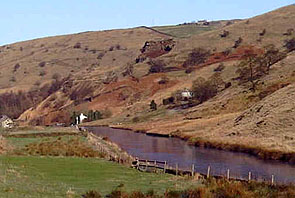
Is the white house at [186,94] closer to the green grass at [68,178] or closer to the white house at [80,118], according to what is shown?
the white house at [80,118]

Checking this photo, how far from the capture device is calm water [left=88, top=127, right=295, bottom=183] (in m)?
44.8

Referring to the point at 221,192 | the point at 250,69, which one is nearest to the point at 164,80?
the point at 250,69

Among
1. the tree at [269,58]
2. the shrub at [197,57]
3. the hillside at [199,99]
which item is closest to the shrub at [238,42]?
the hillside at [199,99]

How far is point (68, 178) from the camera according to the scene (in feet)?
109

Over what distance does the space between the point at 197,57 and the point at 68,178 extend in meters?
150

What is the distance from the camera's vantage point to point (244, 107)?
9588 cm

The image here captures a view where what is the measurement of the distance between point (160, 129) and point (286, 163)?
49.9 meters

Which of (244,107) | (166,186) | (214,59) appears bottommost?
(166,186)

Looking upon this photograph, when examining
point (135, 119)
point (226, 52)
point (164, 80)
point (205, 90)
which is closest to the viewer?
point (205, 90)

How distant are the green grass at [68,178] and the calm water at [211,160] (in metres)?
9.68

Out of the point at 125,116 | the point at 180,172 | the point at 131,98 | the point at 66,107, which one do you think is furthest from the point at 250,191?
the point at 66,107

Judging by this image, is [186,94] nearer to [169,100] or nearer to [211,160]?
[169,100]

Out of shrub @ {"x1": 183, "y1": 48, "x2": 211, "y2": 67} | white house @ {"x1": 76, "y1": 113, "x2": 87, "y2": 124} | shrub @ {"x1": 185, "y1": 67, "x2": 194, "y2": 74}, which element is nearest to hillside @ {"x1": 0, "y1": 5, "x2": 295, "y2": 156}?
shrub @ {"x1": 183, "y1": 48, "x2": 211, "y2": 67}

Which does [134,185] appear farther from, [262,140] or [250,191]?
[262,140]
